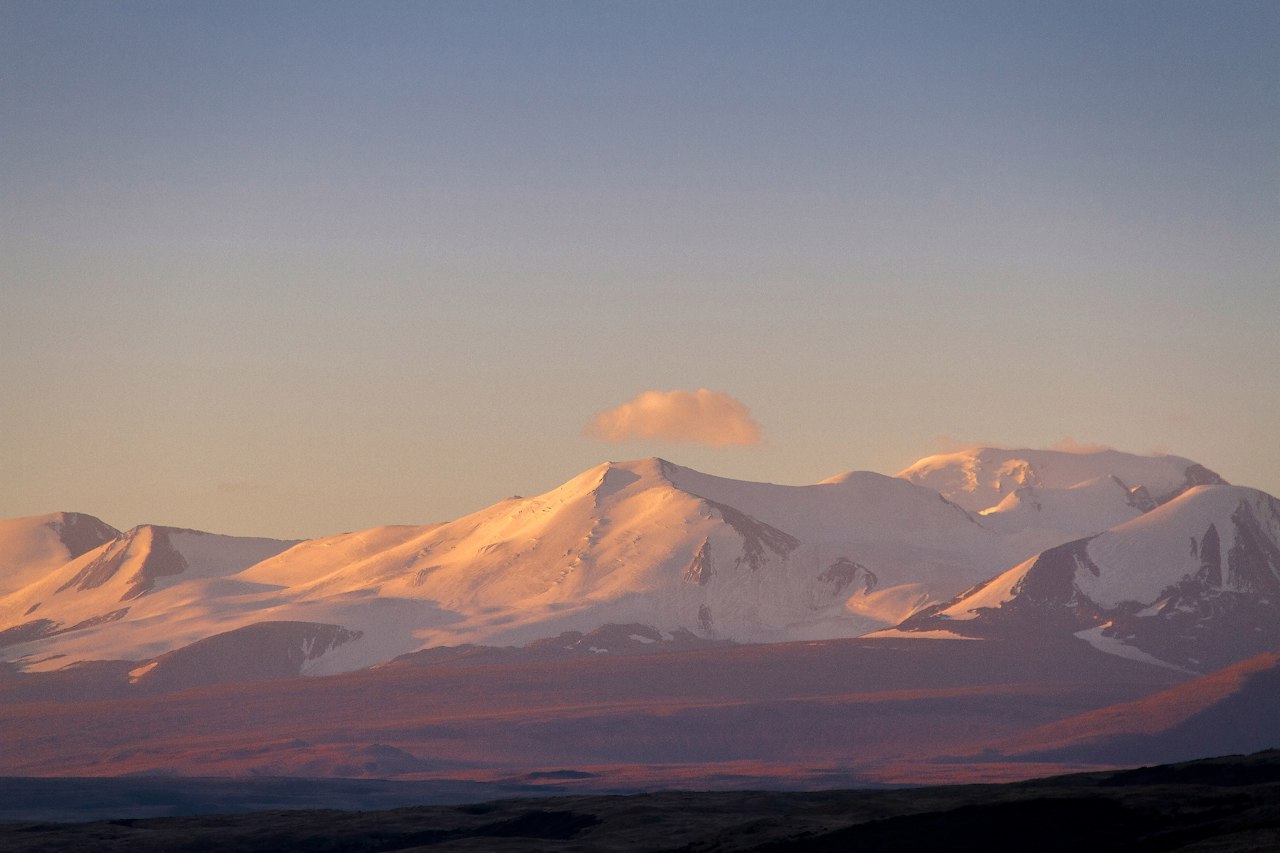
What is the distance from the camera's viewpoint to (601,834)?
132 m

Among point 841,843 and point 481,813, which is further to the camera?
point 481,813

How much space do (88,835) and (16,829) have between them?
14073 mm

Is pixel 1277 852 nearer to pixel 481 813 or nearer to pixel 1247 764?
pixel 1247 764

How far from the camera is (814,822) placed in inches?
4825

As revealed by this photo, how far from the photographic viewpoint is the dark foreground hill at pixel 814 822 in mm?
102625

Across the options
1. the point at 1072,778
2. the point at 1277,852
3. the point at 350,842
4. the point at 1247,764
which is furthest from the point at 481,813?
the point at 1277,852

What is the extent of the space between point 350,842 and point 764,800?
3003cm

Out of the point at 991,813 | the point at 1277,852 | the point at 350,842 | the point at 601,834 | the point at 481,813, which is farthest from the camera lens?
the point at 481,813

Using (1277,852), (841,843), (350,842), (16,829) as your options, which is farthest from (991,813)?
(16,829)

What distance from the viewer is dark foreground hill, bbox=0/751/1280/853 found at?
102625 mm

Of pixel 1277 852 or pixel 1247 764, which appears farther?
pixel 1247 764

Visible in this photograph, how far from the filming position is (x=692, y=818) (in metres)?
135

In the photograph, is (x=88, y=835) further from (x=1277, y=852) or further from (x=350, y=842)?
(x=1277, y=852)

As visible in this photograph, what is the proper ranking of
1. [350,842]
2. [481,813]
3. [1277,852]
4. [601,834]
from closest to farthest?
[1277,852] < [601,834] < [350,842] < [481,813]
